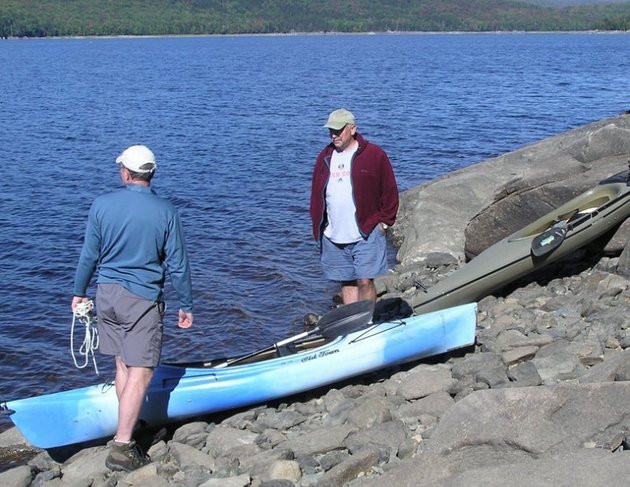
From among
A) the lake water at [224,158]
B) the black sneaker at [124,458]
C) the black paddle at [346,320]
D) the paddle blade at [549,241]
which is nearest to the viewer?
the black sneaker at [124,458]

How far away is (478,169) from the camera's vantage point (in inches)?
571

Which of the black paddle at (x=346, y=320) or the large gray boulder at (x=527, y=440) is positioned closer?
the large gray boulder at (x=527, y=440)

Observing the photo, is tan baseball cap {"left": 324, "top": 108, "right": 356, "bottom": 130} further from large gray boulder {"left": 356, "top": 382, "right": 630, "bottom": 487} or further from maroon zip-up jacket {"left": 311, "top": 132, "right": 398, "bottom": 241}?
large gray boulder {"left": 356, "top": 382, "right": 630, "bottom": 487}

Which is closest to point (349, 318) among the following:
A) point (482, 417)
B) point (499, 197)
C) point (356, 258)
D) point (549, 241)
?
point (356, 258)

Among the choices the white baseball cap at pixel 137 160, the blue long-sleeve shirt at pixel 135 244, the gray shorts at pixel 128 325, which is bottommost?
the gray shorts at pixel 128 325

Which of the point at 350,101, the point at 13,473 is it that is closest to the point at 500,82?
the point at 350,101

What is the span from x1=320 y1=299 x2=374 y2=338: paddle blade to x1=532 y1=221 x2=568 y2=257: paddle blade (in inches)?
74.5

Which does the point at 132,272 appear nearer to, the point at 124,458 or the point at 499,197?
the point at 124,458

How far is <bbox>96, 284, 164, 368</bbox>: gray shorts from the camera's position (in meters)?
5.49

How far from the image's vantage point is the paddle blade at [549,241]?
7828 millimetres

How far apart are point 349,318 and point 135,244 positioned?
2185 mm

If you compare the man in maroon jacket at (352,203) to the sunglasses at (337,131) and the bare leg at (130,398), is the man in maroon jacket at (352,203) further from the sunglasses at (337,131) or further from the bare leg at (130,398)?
the bare leg at (130,398)

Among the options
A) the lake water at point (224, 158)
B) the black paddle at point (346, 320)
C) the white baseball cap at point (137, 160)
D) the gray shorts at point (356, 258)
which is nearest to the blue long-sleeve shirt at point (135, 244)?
the white baseball cap at point (137, 160)

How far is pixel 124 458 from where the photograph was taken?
5.64 metres
